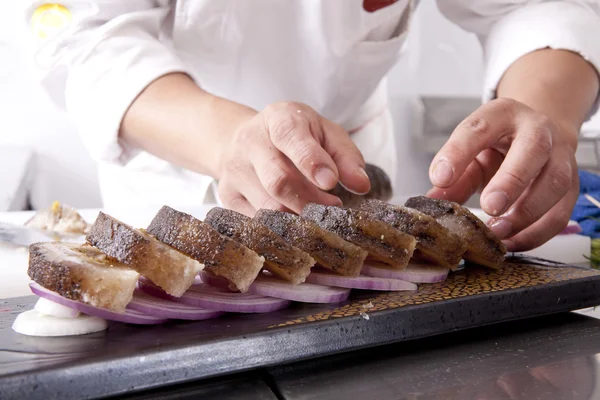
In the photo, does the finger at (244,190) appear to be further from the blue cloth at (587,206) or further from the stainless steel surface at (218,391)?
the blue cloth at (587,206)

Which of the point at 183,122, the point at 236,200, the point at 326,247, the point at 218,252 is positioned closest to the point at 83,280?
the point at 218,252

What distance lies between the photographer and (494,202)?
131 centimetres

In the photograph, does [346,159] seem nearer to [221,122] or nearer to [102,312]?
[221,122]

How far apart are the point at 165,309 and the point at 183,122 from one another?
0.89 metres

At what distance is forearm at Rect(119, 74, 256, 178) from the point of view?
5.47ft

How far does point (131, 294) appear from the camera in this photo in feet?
3.06

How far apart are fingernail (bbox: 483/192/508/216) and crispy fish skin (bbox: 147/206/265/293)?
0.54m

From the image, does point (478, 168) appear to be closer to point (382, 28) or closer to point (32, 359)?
point (382, 28)

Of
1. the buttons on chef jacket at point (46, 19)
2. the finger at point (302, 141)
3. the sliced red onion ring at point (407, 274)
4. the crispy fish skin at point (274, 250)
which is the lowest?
the sliced red onion ring at point (407, 274)

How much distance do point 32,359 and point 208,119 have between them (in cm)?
98

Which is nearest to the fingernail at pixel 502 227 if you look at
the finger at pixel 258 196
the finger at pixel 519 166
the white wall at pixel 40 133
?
the finger at pixel 519 166

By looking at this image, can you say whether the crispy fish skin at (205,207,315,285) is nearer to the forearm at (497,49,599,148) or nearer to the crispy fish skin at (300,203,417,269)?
the crispy fish skin at (300,203,417,269)

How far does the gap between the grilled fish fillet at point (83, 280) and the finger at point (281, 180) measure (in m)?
0.53

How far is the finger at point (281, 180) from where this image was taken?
1.42 metres
